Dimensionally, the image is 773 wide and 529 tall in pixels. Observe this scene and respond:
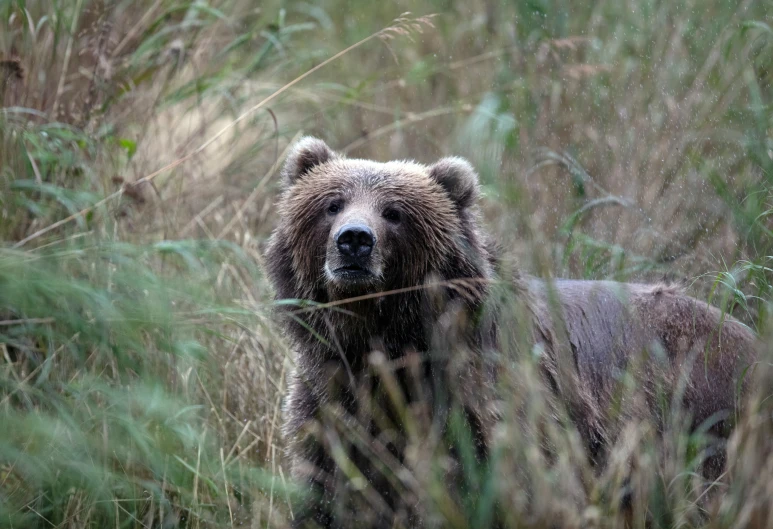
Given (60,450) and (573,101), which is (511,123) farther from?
(60,450)

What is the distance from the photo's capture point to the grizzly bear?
394 cm

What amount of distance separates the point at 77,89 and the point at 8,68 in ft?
3.45

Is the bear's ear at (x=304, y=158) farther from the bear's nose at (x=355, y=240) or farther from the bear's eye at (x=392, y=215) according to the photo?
the bear's nose at (x=355, y=240)

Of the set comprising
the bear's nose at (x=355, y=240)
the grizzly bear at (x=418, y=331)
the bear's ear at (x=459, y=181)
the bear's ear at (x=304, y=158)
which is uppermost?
the bear's ear at (x=304, y=158)

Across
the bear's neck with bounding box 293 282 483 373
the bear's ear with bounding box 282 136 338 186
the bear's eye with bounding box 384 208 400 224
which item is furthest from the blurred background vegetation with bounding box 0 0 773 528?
the bear's eye with bounding box 384 208 400 224

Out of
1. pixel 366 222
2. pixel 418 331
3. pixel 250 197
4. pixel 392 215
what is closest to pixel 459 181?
pixel 392 215

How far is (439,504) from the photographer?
2779mm

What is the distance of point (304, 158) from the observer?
4.80m

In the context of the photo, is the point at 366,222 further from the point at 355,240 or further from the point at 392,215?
the point at 392,215

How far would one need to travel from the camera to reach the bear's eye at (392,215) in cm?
440

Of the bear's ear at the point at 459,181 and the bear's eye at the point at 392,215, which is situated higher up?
the bear's ear at the point at 459,181

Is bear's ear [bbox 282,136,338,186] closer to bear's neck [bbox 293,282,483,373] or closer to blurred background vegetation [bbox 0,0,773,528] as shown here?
blurred background vegetation [bbox 0,0,773,528]

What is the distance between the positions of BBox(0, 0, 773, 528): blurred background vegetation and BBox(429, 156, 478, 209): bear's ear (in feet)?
0.88

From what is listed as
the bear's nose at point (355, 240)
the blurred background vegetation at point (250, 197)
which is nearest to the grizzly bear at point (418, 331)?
the bear's nose at point (355, 240)
